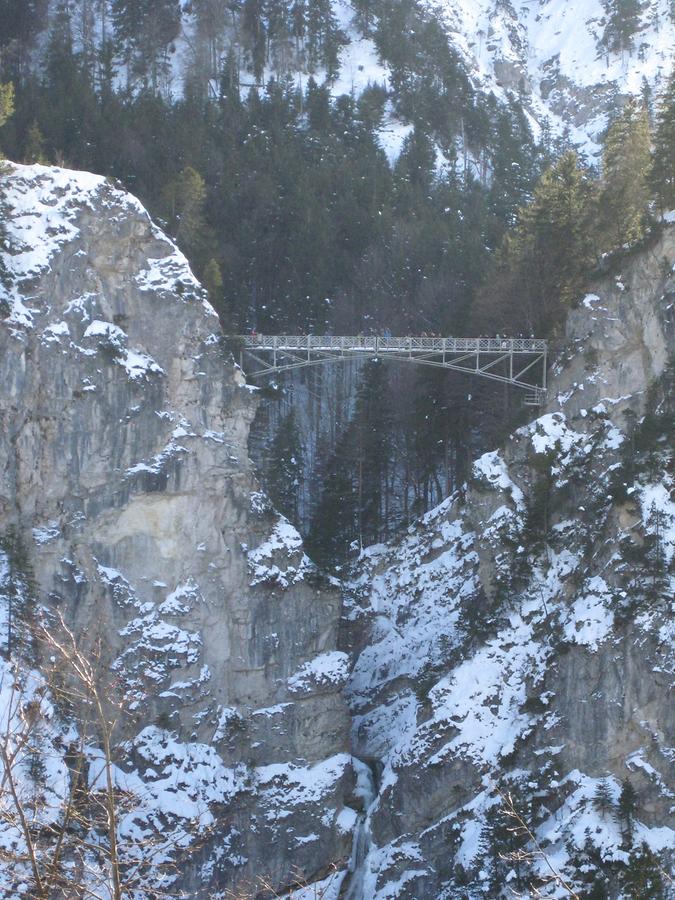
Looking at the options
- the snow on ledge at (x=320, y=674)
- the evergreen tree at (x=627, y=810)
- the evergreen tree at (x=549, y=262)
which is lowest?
the evergreen tree at (x=627, y=810)

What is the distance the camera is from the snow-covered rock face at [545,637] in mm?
→ 34031

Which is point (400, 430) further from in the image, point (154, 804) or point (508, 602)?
point (154, 804)

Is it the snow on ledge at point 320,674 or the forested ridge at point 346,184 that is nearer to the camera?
the snow on ledge at point 320,674

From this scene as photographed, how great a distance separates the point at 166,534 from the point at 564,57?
54.6 metres

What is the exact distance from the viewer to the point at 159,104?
5719 cm

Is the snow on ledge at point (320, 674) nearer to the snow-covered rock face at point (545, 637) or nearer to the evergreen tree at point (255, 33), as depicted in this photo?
the snow-covered rock face at point (545, 637)

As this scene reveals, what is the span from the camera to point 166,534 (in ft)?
131

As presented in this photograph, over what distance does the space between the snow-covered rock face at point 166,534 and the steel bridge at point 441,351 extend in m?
2.21

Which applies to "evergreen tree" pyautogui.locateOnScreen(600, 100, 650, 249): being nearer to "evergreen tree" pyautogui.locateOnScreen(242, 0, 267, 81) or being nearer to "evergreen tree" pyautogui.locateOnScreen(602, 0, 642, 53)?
"evergreen tree" pyautogui.locateOnScreen(242, 0, 267, 81)

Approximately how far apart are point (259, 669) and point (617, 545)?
12356 millimetres

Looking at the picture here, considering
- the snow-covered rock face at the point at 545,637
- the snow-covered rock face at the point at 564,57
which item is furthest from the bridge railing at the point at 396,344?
the snow-covered rock face at the point at 564,57

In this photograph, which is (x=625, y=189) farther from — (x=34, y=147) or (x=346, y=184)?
(x=34, y=147)

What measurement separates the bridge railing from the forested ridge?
46.5 inches

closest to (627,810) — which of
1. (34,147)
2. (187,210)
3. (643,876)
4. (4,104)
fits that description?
(643,876)
